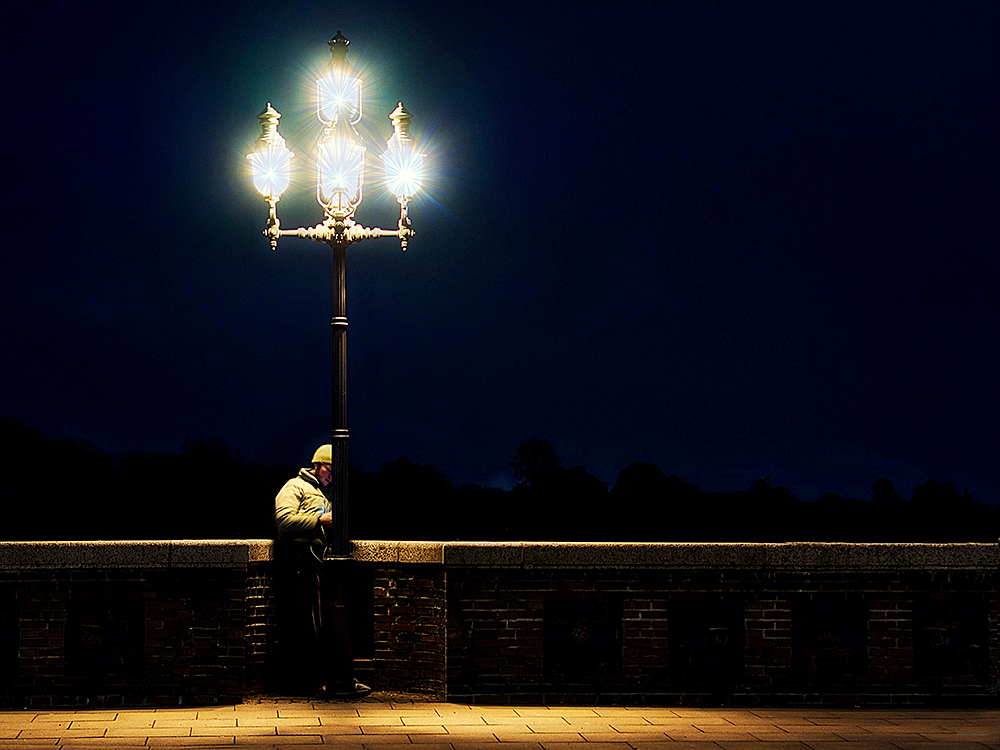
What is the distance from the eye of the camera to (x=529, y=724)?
9.04 meters

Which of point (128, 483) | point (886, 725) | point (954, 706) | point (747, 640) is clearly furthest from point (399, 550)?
point (128, 483)

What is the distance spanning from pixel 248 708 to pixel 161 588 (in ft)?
4.14

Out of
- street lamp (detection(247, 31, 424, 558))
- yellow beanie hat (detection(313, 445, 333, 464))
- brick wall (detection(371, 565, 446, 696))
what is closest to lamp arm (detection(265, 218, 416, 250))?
street lamp (detection(247, 31, 424, 558))

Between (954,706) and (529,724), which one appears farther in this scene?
(954,706)

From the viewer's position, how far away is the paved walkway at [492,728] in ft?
27.2

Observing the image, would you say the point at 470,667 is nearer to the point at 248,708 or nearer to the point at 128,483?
the point at 248,708

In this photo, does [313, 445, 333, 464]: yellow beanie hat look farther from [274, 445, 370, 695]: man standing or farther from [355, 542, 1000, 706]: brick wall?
[355, 542, 1000, 706]: brick wall

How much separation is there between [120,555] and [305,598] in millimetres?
1607

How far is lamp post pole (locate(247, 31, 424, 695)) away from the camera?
10070mm

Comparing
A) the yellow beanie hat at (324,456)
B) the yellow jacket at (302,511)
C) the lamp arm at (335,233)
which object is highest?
the lamp arm at (335,233)

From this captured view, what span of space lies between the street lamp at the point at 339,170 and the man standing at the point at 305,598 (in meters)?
0.25

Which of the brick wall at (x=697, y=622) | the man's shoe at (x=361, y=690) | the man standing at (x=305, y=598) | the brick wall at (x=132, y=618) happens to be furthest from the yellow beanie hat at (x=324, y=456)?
the man's shoe at (x=361, y=690)

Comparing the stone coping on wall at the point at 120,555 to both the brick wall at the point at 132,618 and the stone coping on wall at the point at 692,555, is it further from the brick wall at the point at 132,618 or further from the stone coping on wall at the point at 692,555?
the stone coping on wall at the point at 692,555

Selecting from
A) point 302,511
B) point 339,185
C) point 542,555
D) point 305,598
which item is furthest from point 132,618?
point 339,185
